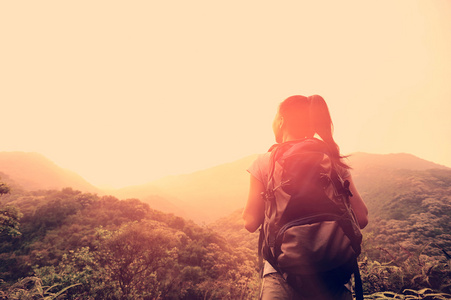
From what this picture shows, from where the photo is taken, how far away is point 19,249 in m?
19.0

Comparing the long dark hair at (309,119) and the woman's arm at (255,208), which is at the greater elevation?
the long dark hair at (309,119)

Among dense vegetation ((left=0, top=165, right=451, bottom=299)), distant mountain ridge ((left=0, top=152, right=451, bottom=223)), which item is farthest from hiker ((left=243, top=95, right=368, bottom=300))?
distant mountain ridge ((left=0, top=152, right=451, bottom=223))

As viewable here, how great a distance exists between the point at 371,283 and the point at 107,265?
9.43 meters

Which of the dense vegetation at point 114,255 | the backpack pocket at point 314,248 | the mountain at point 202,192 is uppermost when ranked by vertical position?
the backpack pocket at point 314,248

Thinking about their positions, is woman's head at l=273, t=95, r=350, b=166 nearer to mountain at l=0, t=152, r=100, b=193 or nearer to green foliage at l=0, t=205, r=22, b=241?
green foliage at l=0, t=205, r=22, b=241

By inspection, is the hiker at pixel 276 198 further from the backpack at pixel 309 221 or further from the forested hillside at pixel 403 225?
the forested hillside at pixel 403 225

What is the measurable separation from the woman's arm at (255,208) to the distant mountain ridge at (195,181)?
2708 cm

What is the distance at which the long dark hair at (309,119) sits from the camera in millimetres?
1647

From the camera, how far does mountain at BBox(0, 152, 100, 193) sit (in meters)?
78.4

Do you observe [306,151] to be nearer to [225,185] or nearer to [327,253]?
[327,253]

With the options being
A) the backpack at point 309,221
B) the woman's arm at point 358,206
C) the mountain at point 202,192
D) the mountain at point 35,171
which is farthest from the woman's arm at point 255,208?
the mountain at point 35,171

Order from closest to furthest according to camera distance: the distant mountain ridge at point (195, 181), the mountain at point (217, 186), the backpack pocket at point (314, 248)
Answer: the backpack pocket at point (314, 248)
the distant mountain ridge at point (195, 181)
the mountain at point (217, 186)

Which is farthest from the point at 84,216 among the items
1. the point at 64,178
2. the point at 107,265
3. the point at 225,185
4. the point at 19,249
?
the point at 225,185

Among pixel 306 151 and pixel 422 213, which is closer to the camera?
pixel 306 151
